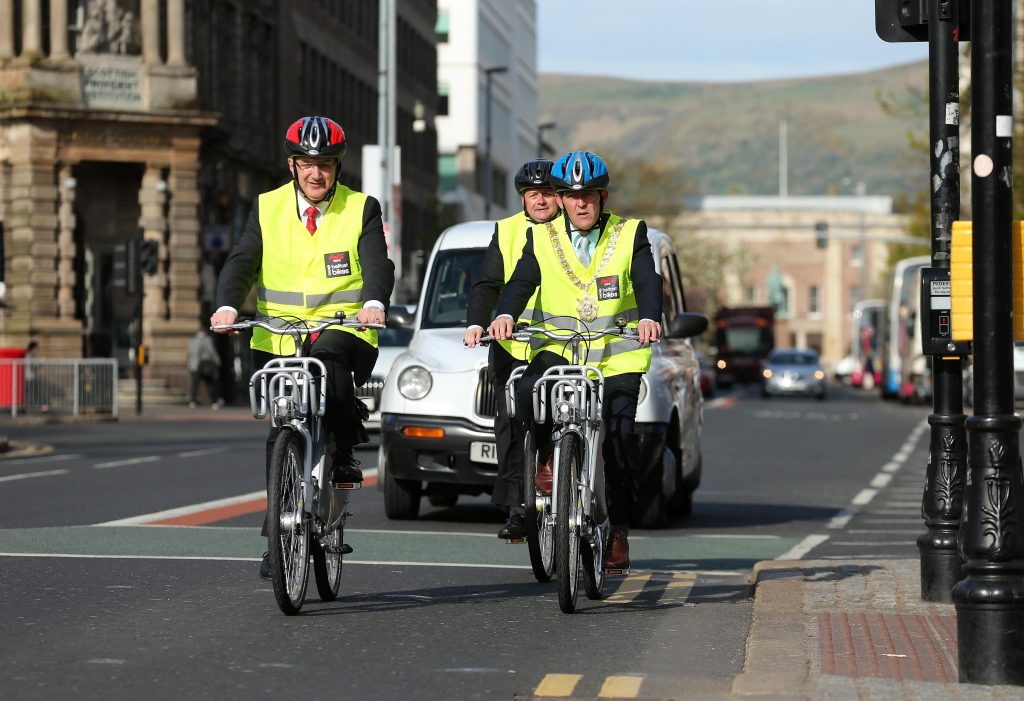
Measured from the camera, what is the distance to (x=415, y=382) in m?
14.8

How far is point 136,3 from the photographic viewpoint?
4931 centimetres

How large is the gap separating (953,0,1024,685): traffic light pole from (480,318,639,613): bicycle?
2084 mm

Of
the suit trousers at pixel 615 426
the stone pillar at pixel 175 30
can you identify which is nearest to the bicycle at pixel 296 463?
the suit trousers at pixel 615 426

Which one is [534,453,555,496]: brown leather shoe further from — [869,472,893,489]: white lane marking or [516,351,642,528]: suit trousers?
[869,472,893,489]: white lane marking

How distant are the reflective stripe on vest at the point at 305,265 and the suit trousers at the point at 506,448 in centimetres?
89

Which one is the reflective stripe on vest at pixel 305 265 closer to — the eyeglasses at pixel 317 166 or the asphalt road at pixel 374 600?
the eyeglasses at pixel 317 166

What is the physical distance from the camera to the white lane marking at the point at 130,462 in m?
23.2

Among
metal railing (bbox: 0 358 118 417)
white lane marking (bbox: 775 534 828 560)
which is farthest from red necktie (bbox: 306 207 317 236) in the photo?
metal railing (bbox: 0 358 118 417)

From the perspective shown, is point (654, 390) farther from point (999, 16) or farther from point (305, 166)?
point (999, 16)

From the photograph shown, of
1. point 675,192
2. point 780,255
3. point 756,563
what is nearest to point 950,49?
point 756,563

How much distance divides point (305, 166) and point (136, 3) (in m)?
40.8

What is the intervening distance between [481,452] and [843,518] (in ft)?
13.1

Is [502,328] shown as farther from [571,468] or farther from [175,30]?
[175,30]

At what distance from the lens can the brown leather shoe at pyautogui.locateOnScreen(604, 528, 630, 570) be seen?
32.9 feet
